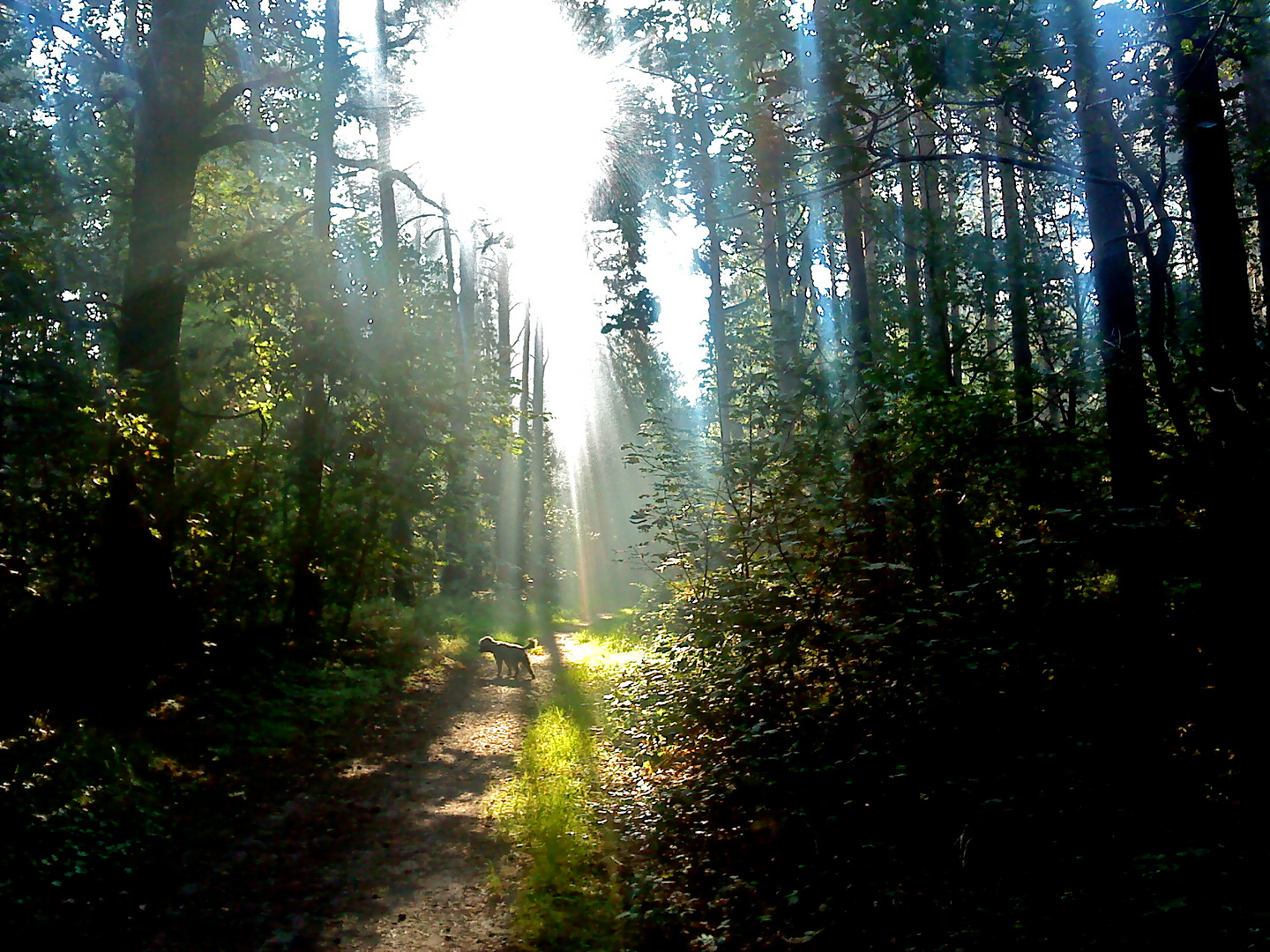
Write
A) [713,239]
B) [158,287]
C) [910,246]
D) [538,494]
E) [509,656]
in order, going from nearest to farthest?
[158,287], [910,246], [509,656], [713,239], [538,494]

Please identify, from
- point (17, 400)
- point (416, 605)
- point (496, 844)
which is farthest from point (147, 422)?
point (416, 605)

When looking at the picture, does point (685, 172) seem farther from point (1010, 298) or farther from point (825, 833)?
point (825, 833)

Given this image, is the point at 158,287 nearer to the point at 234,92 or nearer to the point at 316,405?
the point at 234,92

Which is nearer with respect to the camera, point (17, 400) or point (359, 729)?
point (17, 400)

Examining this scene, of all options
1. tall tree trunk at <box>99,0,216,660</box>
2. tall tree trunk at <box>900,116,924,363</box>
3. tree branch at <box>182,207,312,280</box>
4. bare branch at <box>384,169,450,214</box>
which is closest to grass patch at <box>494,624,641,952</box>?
tall tree trunk at <box>99,0,216,660</box>

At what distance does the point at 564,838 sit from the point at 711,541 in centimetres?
407

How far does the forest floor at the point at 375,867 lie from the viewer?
5.66 metres

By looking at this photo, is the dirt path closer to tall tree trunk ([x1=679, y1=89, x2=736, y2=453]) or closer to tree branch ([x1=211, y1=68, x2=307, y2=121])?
tree branch ([x1=211, y1=68, x2=307, y2=121])

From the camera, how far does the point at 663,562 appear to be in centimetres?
1192

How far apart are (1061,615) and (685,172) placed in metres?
18.9

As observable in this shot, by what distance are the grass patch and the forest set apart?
5 centimetres

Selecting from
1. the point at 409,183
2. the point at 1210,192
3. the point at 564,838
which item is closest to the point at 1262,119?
the point at 1210,192

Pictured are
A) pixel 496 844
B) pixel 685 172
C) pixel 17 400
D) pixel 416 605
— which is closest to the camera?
pixel 496 844

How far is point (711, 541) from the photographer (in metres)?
10.6
